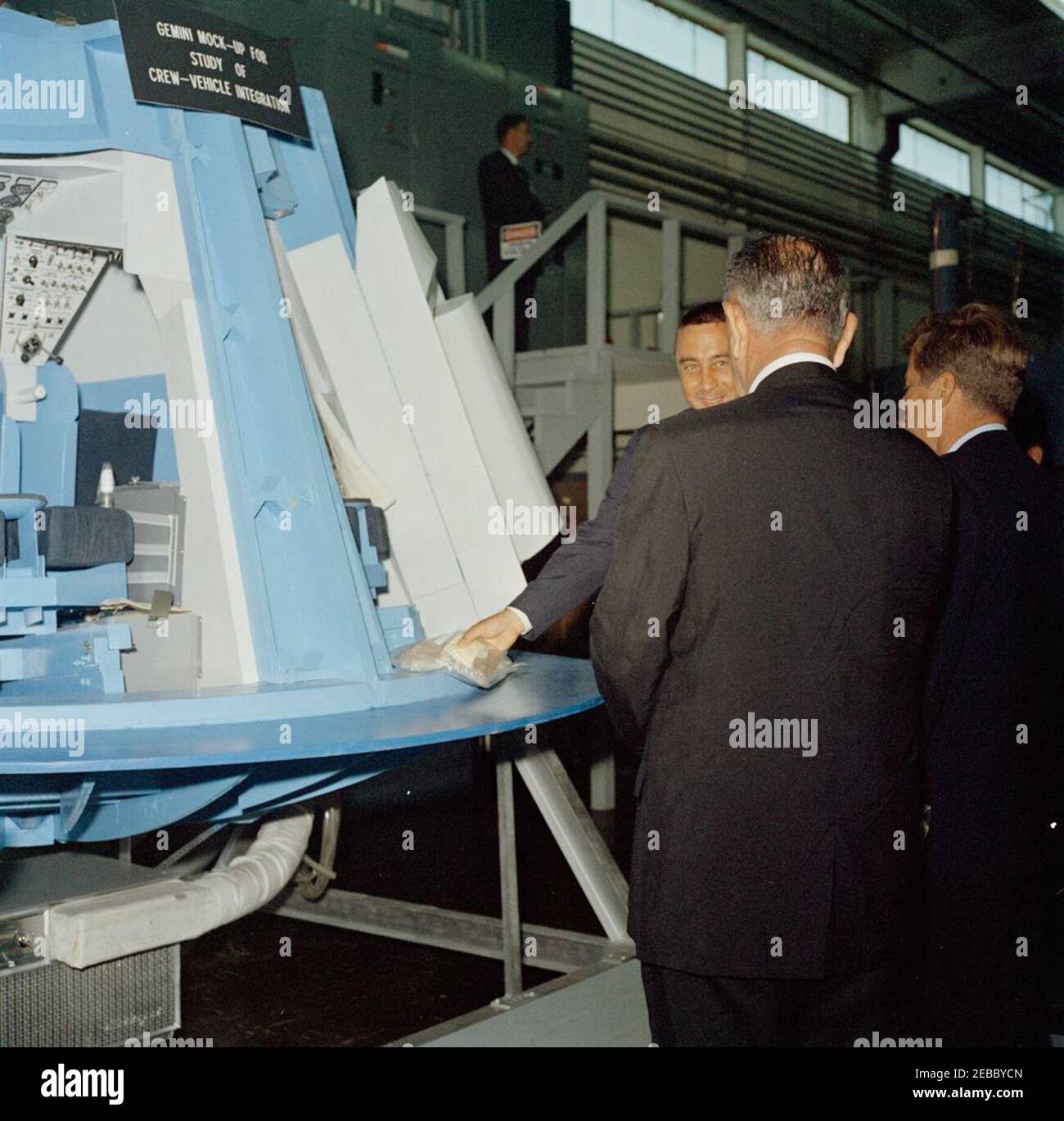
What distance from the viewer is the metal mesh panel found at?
3105mm

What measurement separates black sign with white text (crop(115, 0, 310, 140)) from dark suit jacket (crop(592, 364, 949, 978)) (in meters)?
1.77

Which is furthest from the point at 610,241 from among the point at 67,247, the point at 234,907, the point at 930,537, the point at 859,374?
the point at 930,537

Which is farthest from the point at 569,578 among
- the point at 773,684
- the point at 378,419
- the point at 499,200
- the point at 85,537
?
the point at 499,200

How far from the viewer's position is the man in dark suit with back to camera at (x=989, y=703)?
258cm

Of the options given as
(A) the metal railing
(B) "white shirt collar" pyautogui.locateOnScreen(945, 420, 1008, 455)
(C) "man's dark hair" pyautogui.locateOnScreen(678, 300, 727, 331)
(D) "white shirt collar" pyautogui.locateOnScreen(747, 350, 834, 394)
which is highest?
(A) the metal railing

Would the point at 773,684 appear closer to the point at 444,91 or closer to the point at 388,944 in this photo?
the point at 388,944

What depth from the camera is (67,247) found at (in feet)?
A: 11.9

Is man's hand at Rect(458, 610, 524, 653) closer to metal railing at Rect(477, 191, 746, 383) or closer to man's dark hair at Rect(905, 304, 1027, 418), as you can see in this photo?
man's dark hair at Rect(905, 304, 1027, 418)

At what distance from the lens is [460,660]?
2869 millimetres

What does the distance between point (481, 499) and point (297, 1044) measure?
186cm

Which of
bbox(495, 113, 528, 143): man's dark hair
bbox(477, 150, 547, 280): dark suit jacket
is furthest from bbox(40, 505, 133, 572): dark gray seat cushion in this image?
bbox(495, 113, 528, 143): man's dark hair

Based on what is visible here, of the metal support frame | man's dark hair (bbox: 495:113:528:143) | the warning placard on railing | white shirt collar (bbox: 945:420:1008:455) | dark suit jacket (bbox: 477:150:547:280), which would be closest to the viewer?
white shirt collar (bbox: 945:420:1008:455)

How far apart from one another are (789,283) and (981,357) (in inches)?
34.2
